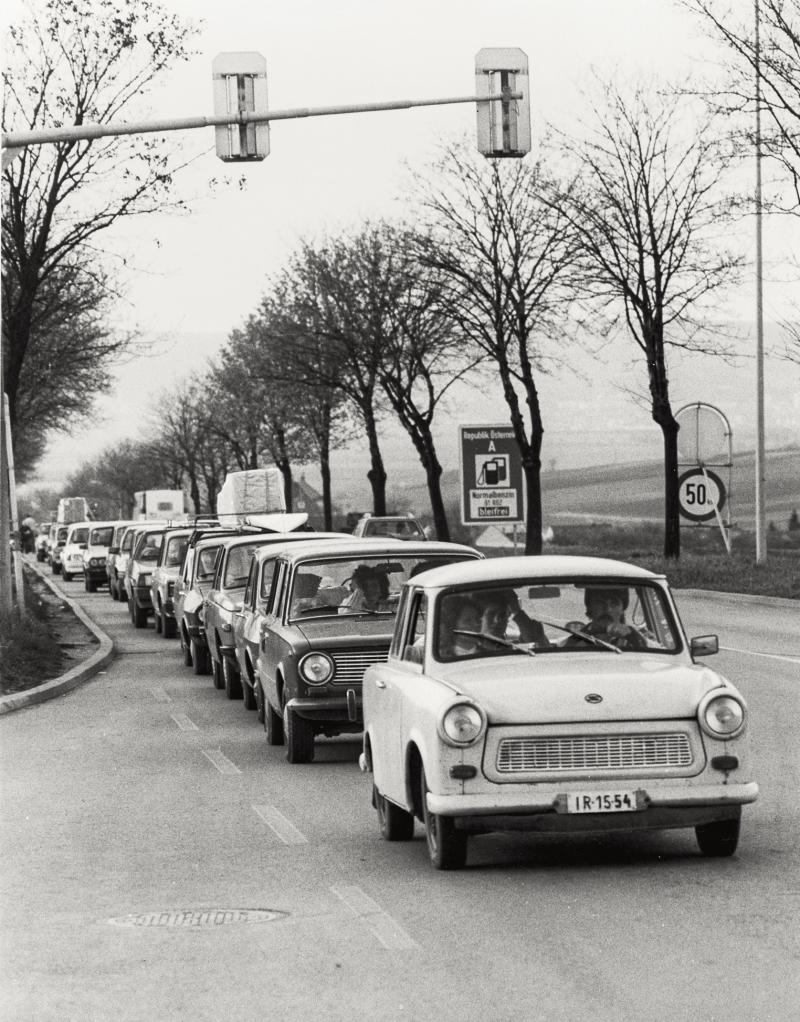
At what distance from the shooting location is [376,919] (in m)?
7.74

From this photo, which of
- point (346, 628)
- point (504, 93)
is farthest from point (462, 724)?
point (504, 93)

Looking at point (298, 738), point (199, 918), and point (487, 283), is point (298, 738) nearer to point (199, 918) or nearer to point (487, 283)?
point (199, 918)

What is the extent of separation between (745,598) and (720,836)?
25478mm

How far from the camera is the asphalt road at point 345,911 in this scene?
20.7 ft

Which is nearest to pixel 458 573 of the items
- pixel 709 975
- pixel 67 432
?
pixel 709 975

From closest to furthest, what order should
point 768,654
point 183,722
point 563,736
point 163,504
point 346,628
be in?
point 563,736 < point 346,628 < point 183,722 < point 768,654 < point 163,504

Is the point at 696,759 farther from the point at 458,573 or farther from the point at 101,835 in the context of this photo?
the point at 101,835

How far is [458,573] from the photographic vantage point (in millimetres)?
9836

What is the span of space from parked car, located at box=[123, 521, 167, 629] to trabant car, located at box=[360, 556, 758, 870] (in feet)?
80.1

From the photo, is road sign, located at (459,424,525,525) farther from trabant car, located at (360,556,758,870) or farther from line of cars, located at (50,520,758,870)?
trabant car, located at (360,556,758,870)

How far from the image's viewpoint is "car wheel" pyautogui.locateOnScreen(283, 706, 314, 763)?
1361 centimetres

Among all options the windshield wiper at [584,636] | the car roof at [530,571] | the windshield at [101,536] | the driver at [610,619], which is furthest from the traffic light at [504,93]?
the windshield at [101,536]

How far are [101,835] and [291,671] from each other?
3351 mm

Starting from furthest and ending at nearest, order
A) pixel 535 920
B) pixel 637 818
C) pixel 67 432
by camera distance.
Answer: pixel 67 432 → pixel 637 818 → pixel 535 920
